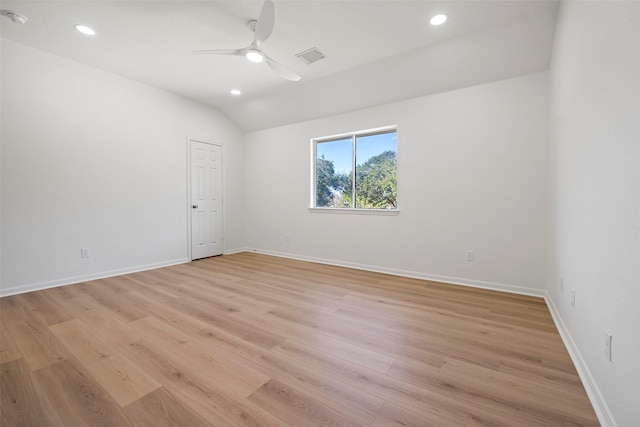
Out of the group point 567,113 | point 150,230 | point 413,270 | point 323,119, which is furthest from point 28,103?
point 567,113

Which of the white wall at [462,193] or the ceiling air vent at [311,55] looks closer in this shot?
the white wall at [462,193]

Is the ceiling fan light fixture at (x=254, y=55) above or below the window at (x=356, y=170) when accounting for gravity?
above

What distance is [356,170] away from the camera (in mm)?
4355

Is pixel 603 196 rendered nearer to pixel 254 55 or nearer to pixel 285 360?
pixel 285 360

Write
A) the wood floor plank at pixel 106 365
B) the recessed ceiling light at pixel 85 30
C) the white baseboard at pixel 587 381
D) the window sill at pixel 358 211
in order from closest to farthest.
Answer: the white baseboard at pixel 587 381 → the wood floor plank at pixel 106 365 → the recessed ceiling light at pixel 85 30 → the window sill at pixel 358 211

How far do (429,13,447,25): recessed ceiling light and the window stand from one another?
1.54m

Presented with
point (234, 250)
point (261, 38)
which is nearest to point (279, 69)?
point (261, 38)

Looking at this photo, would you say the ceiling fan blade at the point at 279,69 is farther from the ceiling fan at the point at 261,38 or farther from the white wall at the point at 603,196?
the white wall at the point at 603,196

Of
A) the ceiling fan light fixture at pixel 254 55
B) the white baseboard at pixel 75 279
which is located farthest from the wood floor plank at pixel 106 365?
the ceiling fan light fixture at pixel 254 55

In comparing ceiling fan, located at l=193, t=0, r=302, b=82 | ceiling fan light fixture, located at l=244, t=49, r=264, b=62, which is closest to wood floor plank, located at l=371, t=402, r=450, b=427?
ceiling fan, located at l=193, t=0, r=302, b=82

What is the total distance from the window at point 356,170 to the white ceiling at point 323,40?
62 centimetres

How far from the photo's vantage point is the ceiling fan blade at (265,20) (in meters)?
1.99

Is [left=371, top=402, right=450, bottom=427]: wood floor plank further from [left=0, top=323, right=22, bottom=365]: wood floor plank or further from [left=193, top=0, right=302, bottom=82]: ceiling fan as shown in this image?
[left=193, top=0, right=302, bottom=82]: ceiling fan

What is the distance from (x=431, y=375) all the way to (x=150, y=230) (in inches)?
170
